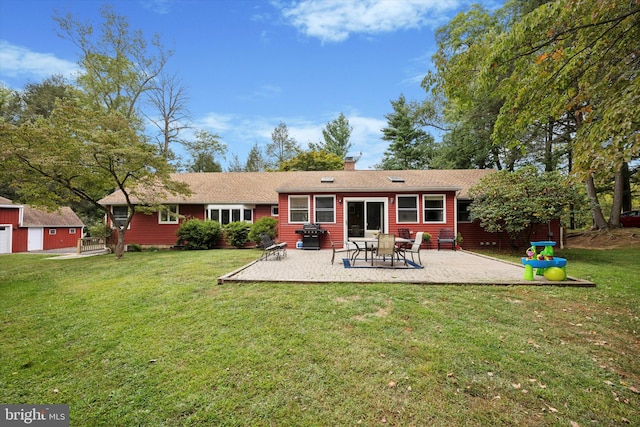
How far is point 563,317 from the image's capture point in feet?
13.5

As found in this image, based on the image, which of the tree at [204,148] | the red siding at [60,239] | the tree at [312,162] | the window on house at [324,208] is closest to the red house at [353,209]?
the window on house at [324,208]

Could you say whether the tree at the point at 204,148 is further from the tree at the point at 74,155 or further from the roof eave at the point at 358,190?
the roof eave at the point at 358,190

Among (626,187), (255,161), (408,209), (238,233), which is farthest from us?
(255,161)

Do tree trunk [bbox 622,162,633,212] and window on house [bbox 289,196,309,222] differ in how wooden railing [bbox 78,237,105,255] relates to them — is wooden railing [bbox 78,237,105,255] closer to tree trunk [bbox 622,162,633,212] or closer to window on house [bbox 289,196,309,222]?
window on house [bbox 289,196,309,222]

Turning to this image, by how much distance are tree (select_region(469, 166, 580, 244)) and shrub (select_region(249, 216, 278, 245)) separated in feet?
29.0

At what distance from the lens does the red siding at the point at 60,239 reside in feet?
71.3

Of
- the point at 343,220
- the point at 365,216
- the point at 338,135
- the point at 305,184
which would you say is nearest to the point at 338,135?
the point at 338,135

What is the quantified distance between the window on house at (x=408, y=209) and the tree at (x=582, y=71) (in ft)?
24.0

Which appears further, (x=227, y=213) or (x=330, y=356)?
(x=227, y=213)

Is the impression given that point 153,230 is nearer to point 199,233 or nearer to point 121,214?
point 121,214

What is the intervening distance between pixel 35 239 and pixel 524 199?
31.0 meters

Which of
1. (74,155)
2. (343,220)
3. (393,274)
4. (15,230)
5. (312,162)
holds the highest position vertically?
(312,162)

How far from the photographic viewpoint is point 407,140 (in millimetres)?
26109

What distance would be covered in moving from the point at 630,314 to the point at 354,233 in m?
9.60
